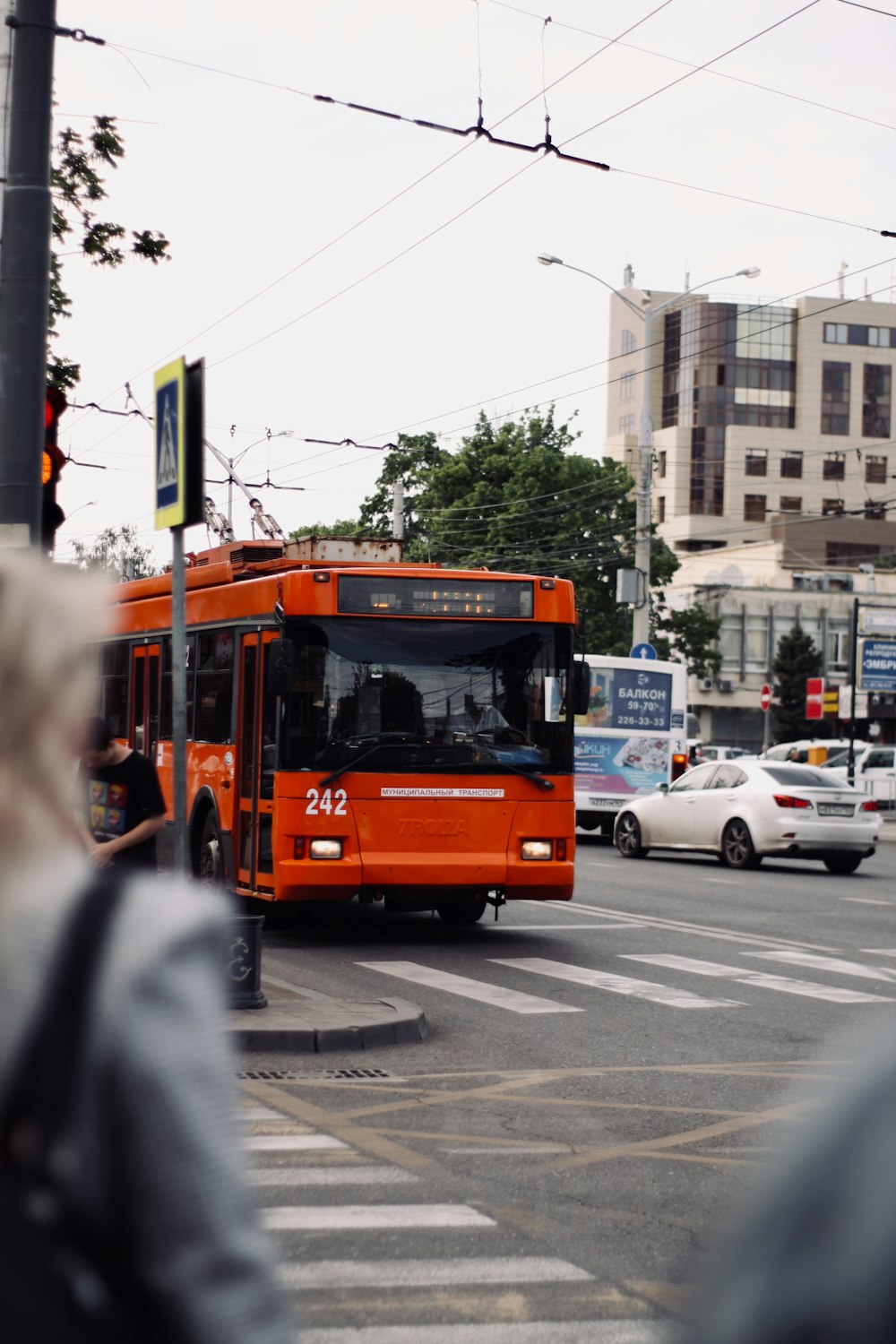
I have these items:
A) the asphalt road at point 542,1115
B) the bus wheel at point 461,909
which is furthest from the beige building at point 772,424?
the asphalt road at point 542,1115

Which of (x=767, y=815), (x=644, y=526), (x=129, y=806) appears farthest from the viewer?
(x=644, y=526)

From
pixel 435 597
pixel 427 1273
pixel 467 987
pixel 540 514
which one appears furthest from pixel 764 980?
pixel 540 514

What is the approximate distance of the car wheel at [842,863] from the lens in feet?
79.6

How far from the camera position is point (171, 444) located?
7.34 m

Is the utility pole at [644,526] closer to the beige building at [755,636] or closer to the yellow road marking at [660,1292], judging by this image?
the yellow road marking at [660,1292]

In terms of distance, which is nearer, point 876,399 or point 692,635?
point 692,635

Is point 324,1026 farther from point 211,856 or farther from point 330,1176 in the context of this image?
point 211,856

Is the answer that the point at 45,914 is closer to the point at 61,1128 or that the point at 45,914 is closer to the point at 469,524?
the point at 61,1128

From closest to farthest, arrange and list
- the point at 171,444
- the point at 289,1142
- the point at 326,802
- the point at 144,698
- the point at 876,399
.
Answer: the point at 289,1142
the point at 171,444
the point at 326,802
the point at 144,698
the point at 876,399

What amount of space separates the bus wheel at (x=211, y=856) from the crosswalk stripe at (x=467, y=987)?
95.0 inches

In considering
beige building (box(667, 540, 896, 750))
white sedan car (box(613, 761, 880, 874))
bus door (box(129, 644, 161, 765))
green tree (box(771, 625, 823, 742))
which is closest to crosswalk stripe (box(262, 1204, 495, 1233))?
bus door (box(129, 644, 161, 765))

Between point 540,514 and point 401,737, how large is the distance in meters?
43.3

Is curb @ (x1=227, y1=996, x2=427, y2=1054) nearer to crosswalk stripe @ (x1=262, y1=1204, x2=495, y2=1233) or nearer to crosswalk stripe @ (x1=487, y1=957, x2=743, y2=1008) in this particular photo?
crosswalk stripe @ (x1=487, y1=957, x2=743, y2=1008)

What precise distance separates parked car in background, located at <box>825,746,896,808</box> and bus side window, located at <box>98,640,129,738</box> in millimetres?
27445
